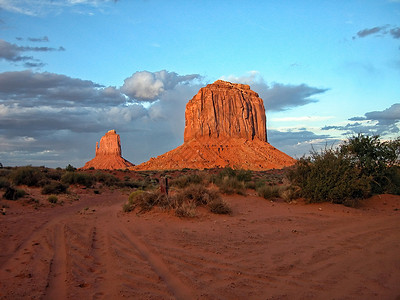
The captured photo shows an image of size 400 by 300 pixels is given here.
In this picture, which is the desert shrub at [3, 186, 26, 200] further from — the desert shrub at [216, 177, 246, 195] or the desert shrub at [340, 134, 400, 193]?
the desert shrub at [340, 134, 400, 193]

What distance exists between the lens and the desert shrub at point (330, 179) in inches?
564

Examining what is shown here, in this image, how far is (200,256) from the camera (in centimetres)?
677

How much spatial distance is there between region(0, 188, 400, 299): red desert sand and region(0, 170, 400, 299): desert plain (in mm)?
18

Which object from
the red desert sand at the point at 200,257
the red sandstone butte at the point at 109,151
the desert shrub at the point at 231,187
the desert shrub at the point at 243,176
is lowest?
the red desert sand at the point at 200,257

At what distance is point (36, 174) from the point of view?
75.0 ft

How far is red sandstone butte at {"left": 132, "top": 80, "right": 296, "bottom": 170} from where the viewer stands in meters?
76.0

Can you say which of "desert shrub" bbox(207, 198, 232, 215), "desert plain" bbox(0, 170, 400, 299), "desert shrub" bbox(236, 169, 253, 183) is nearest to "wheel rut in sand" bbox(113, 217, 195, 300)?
"desert plain" bbox(0, 170, 400, 299)

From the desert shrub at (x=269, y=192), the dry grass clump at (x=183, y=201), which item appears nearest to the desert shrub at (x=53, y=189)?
the dry grass clump at (x=183, y=201)

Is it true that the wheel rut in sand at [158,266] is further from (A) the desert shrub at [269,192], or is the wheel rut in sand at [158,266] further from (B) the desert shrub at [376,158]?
(B) the desert shrub at [376,158]

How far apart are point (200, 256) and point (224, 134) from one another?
273 feet

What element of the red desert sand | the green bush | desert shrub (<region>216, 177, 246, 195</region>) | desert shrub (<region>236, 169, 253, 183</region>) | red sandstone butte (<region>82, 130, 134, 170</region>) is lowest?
the red desert sand

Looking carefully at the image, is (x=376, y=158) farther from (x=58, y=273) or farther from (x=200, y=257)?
(x=58, y=273)

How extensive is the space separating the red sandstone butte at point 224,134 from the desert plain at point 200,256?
2372 inches

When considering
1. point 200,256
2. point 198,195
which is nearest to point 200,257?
point 200,256
